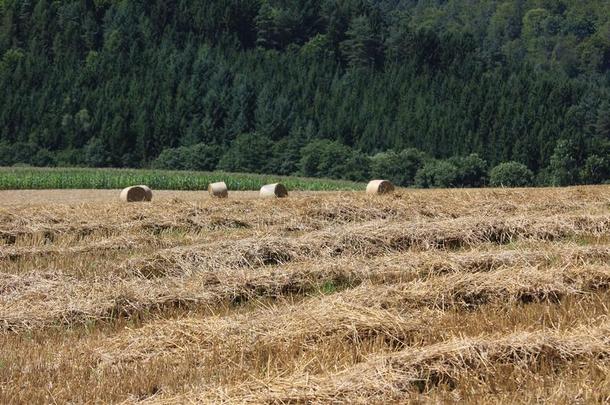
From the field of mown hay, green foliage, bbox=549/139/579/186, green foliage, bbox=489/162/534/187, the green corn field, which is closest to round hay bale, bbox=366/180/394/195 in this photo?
the field of mown hay

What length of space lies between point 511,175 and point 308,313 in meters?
66.7

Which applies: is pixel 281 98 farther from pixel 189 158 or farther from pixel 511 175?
pixel 511 175

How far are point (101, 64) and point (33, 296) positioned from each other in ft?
299

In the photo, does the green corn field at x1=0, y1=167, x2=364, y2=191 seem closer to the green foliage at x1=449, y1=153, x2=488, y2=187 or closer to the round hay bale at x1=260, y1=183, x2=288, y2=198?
the round hay bale at x1=260, y1=183, x2=288, y2=198

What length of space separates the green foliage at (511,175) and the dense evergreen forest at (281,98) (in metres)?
0.16

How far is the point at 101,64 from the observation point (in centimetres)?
9712

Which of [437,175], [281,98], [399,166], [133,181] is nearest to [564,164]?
[437,175]

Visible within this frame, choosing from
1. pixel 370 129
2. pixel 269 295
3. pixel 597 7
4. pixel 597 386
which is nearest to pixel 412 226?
pixel 269 295

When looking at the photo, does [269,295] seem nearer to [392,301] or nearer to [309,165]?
[392,301]

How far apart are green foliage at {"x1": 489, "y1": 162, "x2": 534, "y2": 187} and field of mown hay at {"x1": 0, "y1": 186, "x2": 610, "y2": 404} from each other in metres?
56.8

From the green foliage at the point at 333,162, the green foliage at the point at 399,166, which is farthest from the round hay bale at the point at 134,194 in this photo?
the green foliage at the point at 333,162

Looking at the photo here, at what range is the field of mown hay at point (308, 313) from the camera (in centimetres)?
616

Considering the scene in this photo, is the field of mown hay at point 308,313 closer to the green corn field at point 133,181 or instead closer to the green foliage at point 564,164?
the green corn field at point 133,181

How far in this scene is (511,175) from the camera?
72312 millimetres
